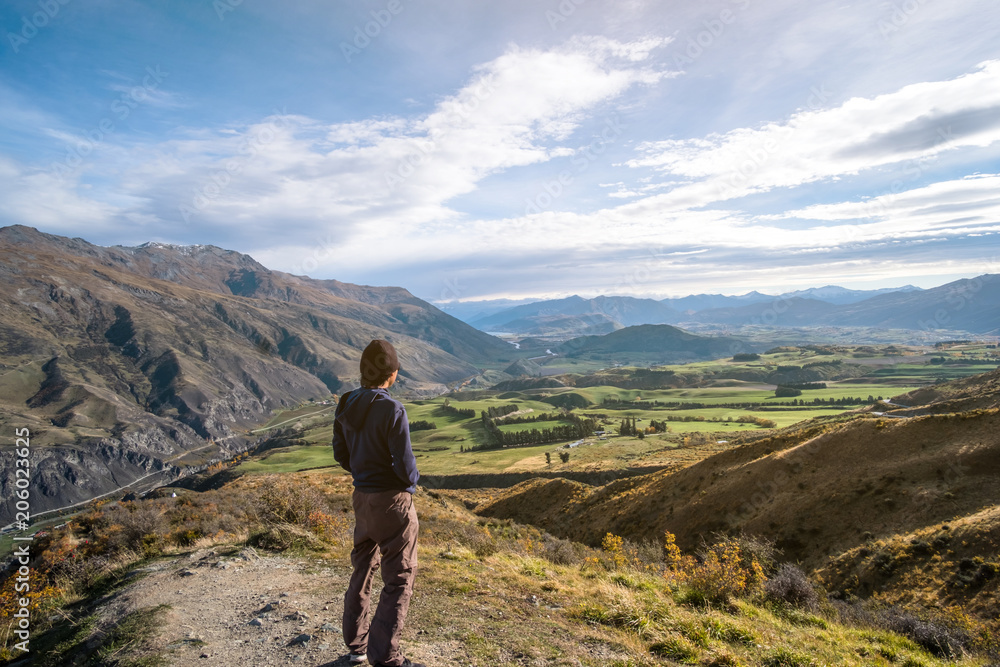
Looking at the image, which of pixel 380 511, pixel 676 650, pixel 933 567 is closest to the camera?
pixel 380 511

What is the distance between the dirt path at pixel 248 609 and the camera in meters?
5.79

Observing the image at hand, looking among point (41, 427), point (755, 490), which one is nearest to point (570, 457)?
point (755, 490)

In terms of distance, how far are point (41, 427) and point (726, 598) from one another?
229 meters

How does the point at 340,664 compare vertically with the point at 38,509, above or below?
above

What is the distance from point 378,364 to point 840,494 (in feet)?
74.1

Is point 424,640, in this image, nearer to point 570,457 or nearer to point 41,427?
point 570,457

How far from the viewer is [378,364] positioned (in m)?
5.80

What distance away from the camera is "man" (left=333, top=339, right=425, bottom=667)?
528 centimetres

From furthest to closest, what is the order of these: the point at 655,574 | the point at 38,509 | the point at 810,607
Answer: the point at 38,509 → the point at 655,574 → the point at 810,607

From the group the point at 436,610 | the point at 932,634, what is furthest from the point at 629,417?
the point at 436,610

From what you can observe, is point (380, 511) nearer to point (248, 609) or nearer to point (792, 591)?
point (248, 609)

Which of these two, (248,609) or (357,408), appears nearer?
(357,408)

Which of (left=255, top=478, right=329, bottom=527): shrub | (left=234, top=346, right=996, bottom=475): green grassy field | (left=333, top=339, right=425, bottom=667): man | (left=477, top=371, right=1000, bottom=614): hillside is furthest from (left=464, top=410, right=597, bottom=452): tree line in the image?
(left=333, top=339, right=425, bottom=667): man

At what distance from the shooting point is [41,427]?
15825 cm
